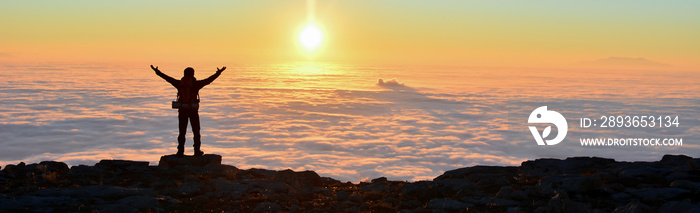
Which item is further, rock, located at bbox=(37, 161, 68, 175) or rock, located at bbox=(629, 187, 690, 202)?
rock, located at bbox=(37, 161, 68, 175)

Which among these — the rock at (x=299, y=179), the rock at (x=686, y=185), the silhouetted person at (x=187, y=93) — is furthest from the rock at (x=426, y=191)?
the silhouetted person at (x=187, y=93)

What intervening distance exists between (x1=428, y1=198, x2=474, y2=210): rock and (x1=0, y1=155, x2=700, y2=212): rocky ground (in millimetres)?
18

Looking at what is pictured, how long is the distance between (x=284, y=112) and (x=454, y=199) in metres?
109

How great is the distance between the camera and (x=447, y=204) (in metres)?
8.55

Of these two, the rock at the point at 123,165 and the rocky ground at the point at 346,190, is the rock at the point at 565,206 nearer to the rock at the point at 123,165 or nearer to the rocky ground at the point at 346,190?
the rocky ground at the point at 346,190

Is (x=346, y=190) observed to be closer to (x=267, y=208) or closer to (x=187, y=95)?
(x=267, y=208)

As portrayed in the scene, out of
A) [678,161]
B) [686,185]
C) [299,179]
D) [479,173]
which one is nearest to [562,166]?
[479,173]

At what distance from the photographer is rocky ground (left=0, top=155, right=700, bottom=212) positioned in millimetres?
8094

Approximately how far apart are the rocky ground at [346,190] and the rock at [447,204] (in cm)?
2

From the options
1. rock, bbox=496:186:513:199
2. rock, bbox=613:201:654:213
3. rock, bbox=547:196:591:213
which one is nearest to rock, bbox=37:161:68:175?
rock, bbox=496:186:513:199

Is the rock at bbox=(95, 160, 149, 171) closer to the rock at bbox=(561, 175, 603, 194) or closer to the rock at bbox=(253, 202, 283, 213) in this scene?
the rock at bbox=(253, 202, 283, 213)

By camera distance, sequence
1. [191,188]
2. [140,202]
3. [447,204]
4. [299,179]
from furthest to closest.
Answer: [299,179], [191,188], [447,204], [140,202]

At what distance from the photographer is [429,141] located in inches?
2975

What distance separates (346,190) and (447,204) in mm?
3044
